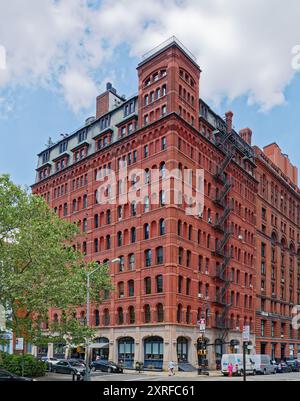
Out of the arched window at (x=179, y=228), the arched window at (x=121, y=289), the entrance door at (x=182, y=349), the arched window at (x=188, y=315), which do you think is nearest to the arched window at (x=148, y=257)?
the arched window at (x=179, y=228)

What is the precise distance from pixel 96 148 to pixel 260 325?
37396mm

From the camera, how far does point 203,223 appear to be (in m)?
64.0

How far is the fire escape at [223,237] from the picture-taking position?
66.0 meters

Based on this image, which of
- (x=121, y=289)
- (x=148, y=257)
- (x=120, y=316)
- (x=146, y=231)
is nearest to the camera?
(x=148, y=257)

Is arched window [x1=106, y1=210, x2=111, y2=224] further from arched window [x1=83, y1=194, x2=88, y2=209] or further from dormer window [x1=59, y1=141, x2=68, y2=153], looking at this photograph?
dormer window [x1=59, y1=141, x2=68, y2=153]

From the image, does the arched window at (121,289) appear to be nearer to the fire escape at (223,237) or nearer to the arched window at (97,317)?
the arched window at (97,317)

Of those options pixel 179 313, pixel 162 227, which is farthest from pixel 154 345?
pixel 162 227

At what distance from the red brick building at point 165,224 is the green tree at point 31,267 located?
773 inches

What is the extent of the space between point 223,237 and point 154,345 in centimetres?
1928

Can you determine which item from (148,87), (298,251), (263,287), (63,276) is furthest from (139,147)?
(298,251)

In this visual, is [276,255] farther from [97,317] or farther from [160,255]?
[160,255]

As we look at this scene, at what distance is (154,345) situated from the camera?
2250 inches

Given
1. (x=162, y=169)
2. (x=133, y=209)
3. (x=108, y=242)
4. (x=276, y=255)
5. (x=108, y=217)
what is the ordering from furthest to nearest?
(x=276, y=255), (x=108, y=217), (x=108, y=242), (x=133, y=209), (x=162, y=169)
